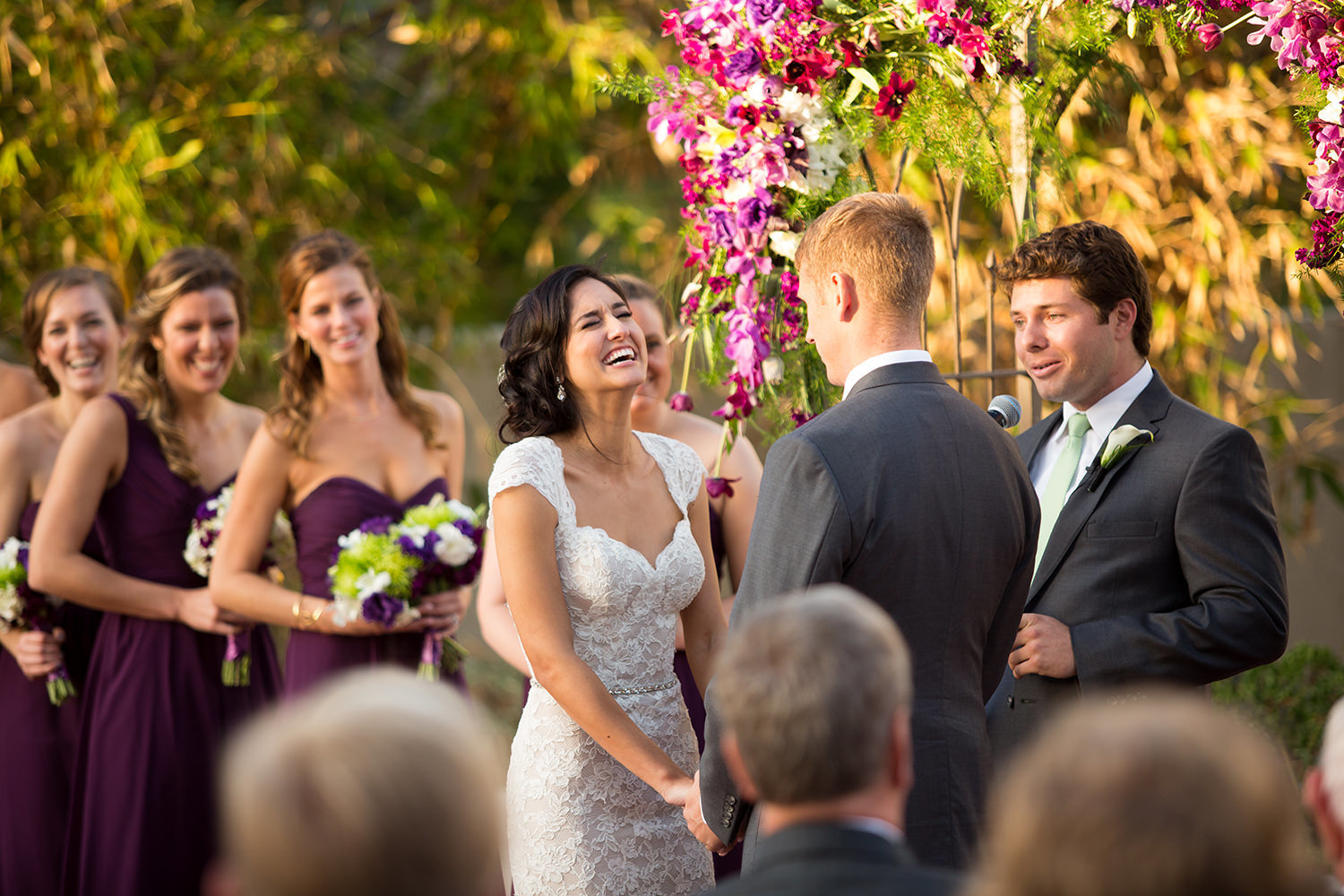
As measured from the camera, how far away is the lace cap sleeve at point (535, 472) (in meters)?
2.90

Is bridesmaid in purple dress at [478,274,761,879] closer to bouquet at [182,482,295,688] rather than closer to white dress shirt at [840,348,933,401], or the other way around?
bouquet at [182,482,295,688]

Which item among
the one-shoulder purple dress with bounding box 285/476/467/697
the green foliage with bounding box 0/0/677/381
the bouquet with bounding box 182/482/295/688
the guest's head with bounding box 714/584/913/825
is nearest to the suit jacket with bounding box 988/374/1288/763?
the guest's head with bounding box 714/584/913/825

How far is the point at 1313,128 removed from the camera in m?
2.65

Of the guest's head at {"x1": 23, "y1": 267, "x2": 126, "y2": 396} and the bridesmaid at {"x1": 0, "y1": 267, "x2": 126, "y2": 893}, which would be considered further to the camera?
the guest's head at {"x1": 23, "y1": 267, "x2": 126, "y2": 396}

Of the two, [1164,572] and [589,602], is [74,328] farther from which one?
[1164,572]

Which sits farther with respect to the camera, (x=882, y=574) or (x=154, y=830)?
(x=154, y=830)

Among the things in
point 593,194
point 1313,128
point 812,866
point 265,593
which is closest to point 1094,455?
point 1313,128

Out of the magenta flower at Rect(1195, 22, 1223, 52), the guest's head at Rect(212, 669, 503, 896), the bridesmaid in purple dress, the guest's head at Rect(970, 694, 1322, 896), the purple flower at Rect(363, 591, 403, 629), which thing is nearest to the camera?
the guest's head at Rect(970, 694, 1322, 896)

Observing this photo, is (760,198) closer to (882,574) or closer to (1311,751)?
(882,574)

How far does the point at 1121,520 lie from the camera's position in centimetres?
295

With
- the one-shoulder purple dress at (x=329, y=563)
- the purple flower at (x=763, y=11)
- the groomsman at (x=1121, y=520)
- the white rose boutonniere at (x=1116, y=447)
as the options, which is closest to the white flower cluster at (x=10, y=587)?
the one-shoulder purple dress at (x=329, y=563)

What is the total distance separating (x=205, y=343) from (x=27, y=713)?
59.5 inches

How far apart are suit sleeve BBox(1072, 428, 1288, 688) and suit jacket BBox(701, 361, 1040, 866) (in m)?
0.56

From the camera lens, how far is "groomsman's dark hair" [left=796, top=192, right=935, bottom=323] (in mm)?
2410
